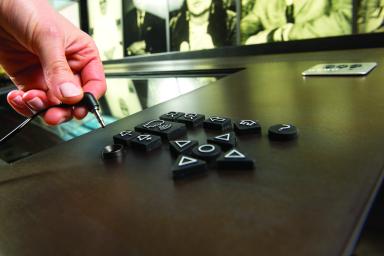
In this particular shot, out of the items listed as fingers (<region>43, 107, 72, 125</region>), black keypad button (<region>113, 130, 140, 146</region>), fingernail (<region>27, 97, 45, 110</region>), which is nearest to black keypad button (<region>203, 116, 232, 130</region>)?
black keypad button (<region>113, 130, 140, 146</region>)

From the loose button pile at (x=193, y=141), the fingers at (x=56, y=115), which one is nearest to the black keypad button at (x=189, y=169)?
the loose button pile at (x=193, y=141)

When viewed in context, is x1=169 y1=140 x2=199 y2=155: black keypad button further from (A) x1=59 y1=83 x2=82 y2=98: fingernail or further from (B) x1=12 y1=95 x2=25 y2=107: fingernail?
(B) x1=12 y1=95 x2=25 y2=107: fingernail

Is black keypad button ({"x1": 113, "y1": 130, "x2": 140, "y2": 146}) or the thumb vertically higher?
the thumb

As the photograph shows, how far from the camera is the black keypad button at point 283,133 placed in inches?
16.7

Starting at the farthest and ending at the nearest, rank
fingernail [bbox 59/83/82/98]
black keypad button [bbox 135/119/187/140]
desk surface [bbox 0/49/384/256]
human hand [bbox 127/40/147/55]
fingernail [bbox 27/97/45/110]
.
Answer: human hand [bbox 127/40/147/55] < fingernail [bbox 27/97/45/110] < fingernail [bbox 59/83/82/98] < black keypad button [bbox 135/119/187/140] < desk surface [bbox 0/49/384/256]

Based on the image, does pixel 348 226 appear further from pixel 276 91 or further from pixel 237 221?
pixel 276 91

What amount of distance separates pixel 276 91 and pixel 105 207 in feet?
1.61

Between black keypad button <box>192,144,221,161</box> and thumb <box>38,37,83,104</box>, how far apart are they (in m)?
0.30

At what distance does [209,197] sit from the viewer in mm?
320

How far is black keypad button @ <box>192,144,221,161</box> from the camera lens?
14.7 inches

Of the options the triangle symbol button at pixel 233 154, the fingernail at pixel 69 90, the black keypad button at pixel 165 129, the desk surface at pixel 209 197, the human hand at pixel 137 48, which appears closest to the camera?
the desk surface at pixel 209 197

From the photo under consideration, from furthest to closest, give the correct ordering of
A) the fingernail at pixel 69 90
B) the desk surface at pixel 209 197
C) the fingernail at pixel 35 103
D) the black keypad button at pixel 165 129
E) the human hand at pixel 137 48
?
the human hand at pixel 137 48
the fingernail at pixel 35 103
the fingernail at pixel 69 90
the black keypad button at pixel 165 129
the desk surface at pixel 209 197

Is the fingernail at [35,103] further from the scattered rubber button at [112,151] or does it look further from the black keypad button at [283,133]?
the black keypad button at [283,133]

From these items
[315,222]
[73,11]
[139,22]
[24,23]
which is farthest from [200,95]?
[73,11]
